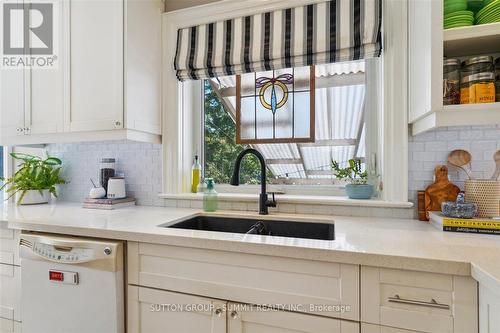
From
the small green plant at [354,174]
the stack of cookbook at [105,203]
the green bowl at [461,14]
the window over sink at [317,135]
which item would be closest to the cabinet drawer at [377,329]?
the small green plant at [354,174]

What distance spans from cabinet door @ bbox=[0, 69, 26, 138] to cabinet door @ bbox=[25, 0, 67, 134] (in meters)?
0.06

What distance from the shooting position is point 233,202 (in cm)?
175

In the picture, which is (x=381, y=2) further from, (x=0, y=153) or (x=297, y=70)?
(x=0, y=153)

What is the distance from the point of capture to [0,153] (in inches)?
92.4

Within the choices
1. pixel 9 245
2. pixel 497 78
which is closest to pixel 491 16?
pixel 497 78

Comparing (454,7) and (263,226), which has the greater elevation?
(454,7)

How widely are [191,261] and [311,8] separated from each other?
1501mm

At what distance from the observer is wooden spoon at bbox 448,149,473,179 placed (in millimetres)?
1324

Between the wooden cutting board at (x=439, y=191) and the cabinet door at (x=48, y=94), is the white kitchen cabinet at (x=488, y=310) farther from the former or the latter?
the cabinet door at (x=48, y=94)

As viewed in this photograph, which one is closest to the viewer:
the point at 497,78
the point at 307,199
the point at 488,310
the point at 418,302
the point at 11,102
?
the point at 488,310

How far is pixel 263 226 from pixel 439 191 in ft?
2.94

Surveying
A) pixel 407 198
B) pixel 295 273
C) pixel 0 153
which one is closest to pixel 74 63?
pixel 0 153

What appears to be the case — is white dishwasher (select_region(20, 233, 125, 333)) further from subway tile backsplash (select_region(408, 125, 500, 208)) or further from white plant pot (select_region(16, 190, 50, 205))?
subway tile backsplash (select_region(408, 125, 500, 208))

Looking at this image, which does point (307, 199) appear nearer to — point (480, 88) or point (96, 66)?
point (480, 88)
